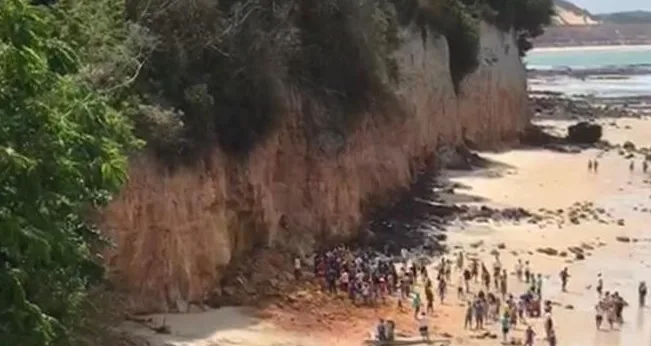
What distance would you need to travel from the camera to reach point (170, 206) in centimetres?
2433

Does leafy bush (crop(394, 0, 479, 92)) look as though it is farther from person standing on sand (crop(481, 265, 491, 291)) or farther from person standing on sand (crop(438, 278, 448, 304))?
person standing on sand (crop(438, 278, 448, 304))

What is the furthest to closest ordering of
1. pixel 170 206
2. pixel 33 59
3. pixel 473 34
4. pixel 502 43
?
pixel 502 43 < pixel 473 34 < pixel 170 206 < pixel 33 59

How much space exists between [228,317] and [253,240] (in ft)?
11.5

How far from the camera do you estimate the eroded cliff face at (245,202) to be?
2344cm

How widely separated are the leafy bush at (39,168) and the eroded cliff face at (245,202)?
750cm

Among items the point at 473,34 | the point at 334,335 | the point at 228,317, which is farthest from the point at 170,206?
the point at 473,34

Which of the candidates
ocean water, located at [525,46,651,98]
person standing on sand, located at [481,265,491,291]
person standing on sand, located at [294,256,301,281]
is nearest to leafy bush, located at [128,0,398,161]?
person standing on sand, located at [294,256,301,281]

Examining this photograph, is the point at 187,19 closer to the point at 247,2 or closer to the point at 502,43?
the point at 247,2

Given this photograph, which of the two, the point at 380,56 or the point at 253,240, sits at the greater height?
the point at 380,56

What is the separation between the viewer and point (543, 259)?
116 feet

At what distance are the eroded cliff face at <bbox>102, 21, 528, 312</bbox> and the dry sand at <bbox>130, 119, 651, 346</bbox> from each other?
3.56 ft

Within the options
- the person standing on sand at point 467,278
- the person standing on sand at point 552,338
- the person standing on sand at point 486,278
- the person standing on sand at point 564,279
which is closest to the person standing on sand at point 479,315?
the person standing on sand at point 552,338

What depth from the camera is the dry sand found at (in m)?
24.2

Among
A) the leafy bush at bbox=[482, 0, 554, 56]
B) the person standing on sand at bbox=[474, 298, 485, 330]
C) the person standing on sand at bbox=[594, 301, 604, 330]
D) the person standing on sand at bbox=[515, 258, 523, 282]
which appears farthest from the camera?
the leafy bush at bbox=[482, 0, 554, 56]
